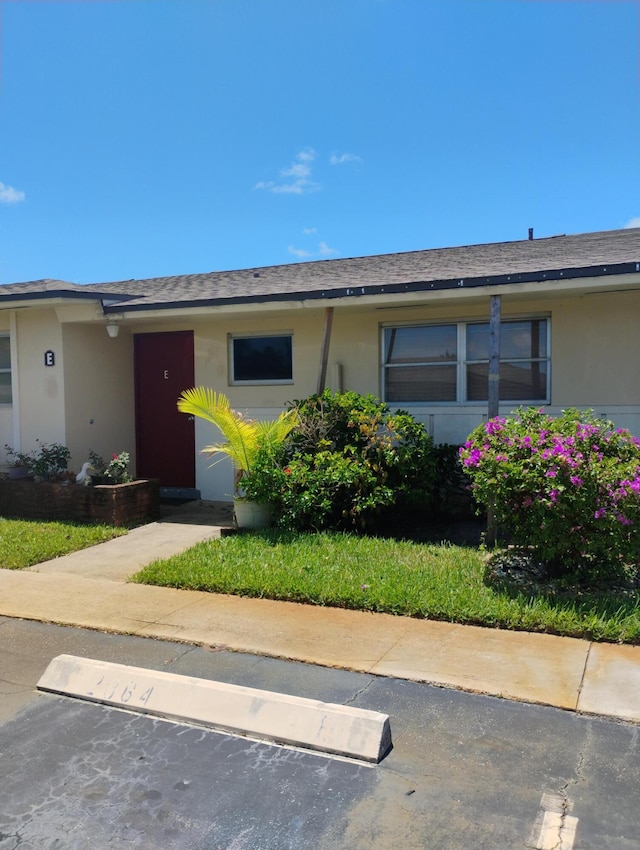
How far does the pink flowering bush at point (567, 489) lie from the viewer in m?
5.49

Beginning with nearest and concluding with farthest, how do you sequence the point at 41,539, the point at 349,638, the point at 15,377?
the point at 349,638
the point at 41,539
the point at 15,377

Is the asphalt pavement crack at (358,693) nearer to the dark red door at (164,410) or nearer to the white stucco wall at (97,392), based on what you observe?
the dark red door at (164,410)

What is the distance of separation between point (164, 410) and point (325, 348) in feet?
11.4

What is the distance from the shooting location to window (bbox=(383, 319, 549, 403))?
8.69 m

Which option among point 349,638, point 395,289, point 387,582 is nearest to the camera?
point 349,638

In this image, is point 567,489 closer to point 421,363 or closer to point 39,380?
point 421,363

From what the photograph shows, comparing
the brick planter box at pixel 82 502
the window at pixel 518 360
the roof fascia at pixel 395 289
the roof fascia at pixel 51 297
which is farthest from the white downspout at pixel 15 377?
the window at pixel 518 360

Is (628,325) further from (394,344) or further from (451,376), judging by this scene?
(394,344)

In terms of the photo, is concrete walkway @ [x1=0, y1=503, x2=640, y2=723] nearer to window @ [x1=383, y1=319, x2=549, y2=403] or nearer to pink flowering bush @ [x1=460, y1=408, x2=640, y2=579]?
pink flowering bush @ [x1=460, y1=408, x2=640, y2=579]

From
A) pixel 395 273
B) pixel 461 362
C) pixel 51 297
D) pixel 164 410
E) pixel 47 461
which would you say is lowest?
pixel 47 461

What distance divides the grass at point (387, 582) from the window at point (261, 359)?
121 inches

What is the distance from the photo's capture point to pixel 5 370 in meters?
10.7

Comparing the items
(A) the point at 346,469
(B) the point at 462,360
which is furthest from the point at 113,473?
(B) the point at 462,360

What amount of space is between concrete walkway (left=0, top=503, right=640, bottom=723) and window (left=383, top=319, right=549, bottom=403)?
14.0 feet
